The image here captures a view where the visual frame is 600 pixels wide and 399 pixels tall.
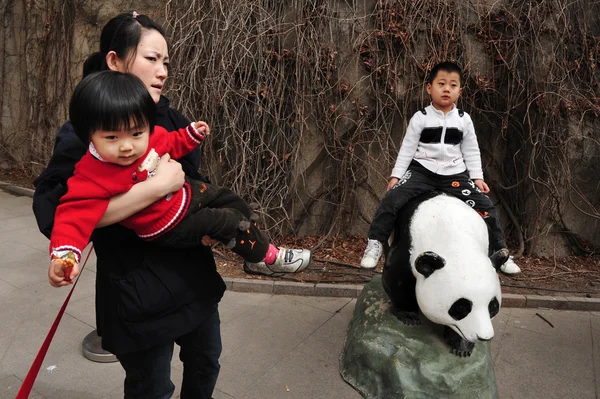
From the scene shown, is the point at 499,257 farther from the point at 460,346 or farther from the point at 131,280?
the point at 131,280

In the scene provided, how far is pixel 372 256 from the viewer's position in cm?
289

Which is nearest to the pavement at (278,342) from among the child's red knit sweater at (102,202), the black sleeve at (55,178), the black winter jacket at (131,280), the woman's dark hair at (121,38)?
the black winter jacket at (131,280)

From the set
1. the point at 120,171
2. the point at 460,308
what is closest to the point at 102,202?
the point at 120,171

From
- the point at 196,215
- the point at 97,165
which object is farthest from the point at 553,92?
the point at 97,165

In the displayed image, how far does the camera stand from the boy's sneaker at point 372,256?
2.86 metres

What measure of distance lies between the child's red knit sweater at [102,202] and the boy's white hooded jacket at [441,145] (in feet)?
5.99

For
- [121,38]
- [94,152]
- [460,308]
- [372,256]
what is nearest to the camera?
[94,152]

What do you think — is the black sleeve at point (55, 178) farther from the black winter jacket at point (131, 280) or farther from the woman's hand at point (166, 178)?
the woman's hand at point (166, 178)

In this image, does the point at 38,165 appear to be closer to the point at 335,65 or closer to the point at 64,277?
the point at 335,65

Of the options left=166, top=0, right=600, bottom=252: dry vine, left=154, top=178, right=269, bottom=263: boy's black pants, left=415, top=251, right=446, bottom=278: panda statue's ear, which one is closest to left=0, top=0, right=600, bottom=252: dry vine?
left=166, top=0, right=600, bottom=252: dry vine

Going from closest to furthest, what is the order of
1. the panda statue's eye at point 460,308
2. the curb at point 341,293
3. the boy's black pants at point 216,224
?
the boy's black pants at point 216,224, the panda statue's eye at point 460,308, the curb at point 341,293

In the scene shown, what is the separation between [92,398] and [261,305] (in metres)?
1.52

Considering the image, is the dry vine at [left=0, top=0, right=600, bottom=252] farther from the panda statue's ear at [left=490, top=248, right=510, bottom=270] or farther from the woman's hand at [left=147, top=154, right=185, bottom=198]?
the woman's hand at [left=147, top=154, right=185, bottom=198]

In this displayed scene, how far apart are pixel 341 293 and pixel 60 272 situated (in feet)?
9.57
